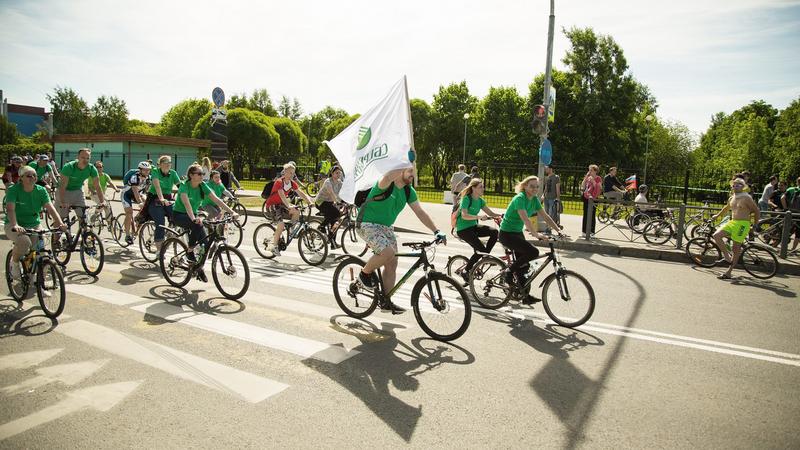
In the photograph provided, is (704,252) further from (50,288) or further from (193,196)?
(50,288)

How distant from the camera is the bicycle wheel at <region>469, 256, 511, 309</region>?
657 centimetres

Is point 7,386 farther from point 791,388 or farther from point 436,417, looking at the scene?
point 791,388

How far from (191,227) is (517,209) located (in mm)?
4796

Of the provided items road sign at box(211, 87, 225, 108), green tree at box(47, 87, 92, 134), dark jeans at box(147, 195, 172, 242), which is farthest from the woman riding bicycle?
green tree at box(47, 87, 92, 134)

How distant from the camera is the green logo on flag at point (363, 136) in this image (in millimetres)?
7293

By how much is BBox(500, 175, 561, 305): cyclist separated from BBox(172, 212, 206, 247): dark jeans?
4370mm

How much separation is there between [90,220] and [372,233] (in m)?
8.75

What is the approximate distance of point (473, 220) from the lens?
288 inches

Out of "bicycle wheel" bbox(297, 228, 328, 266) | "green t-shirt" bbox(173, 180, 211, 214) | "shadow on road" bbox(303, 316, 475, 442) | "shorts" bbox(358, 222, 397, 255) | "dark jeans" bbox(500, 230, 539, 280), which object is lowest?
"shadow on road" bbox(303, 316, 475, 442)

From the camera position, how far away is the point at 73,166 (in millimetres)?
8891

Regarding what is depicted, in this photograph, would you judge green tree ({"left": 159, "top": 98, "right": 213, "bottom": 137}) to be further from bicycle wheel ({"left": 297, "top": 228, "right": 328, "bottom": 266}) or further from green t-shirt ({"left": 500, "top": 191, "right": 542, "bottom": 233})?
green t-shirt ({"left": 500, "top": 191, "right": 542, "bottom": 233})

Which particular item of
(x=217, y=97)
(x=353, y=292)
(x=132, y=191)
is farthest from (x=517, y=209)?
(x=217, y=97)

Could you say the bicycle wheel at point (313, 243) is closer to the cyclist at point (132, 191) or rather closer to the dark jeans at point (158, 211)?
the dark jeans at point (158, 211)

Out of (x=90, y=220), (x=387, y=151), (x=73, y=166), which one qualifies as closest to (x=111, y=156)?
(x=90, y=220)
